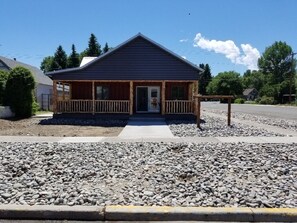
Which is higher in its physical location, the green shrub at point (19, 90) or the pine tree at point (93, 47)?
the pine tree at point (93, 47)

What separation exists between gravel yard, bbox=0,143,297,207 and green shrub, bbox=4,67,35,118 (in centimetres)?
1537

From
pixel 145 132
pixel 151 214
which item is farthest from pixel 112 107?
pixel 151 214

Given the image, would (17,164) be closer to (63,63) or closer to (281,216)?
(281,216)

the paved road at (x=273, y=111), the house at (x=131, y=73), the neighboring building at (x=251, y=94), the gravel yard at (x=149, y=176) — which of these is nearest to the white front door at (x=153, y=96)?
the house at (x=131, y=73)

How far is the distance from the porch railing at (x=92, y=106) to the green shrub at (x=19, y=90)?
2.53 m

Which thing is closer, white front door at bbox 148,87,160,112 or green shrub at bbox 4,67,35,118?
green shrub at bbox 4,67,35,118

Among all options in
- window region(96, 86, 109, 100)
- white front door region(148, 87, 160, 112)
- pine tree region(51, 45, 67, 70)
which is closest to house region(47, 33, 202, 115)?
window region(96, 86, 109, 100)

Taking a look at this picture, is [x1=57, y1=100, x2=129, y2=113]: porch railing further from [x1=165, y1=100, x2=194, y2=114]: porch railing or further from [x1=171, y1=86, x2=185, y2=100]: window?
[x1=171, y1=86, x2=185, y2=100]: window

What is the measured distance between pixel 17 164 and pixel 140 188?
115 inches

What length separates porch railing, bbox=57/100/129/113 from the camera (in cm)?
2366

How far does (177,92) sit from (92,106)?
22.3 feet

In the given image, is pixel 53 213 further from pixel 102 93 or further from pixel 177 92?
pixel 177 92

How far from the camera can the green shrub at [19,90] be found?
77.3ft

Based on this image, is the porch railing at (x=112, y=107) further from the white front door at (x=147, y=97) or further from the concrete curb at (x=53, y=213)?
the concrete curb at (x=53, y=213)
